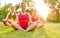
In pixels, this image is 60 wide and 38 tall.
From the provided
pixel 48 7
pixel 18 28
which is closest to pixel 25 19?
pixel 18 28

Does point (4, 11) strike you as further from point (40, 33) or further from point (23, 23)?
point (40, 33)

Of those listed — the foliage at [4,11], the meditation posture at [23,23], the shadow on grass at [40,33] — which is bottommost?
the shadow on grass at [40,33]

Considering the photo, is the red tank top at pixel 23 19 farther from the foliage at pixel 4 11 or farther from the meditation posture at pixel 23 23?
the foliage at pixel 4 11

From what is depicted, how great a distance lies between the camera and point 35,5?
1122mm

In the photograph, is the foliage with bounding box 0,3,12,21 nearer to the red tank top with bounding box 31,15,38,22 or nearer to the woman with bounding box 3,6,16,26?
the woman with bounding box 3,6,16,26

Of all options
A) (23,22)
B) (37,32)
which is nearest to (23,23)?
(23,22)

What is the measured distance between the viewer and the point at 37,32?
1.09 m

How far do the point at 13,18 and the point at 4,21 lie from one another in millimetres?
64

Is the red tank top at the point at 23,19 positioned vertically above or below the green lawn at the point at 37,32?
above

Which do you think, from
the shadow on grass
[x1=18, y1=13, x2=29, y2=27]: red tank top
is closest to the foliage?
[x1=18, y1=13, x2=29, y2=27]: red tank top

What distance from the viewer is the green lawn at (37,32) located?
3.54ft

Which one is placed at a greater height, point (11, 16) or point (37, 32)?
point (11, 16)

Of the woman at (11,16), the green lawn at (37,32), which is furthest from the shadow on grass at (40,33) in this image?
the woman at (11,16)

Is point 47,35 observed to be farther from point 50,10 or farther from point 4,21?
point 4,21
